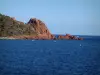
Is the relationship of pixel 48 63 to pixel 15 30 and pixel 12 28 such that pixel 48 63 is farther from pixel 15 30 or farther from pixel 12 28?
pixel 12 28

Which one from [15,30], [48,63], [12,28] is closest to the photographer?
[48,63]

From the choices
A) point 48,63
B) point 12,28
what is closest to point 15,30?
point 12,28

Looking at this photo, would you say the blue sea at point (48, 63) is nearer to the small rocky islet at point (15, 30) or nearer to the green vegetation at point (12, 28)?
the green vegetation at point (12, 28)

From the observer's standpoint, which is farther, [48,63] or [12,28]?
[12,28]

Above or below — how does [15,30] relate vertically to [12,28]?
below

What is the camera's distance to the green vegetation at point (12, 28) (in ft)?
Answer: 587

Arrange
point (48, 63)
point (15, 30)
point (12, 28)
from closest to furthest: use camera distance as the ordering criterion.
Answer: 1. point (48, 63)
2. point (12, 28)
3. point (15, 30)

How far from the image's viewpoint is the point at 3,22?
18150cm

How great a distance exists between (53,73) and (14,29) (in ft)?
496

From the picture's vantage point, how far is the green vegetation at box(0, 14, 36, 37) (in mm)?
178975

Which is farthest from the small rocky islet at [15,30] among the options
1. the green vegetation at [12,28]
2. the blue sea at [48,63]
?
the blue sea at [48,63]

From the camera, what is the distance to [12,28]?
607 feet

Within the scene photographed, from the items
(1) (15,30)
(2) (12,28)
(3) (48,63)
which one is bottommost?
(3) (48,63)

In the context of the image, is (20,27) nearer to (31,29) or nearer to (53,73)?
(31,29)
